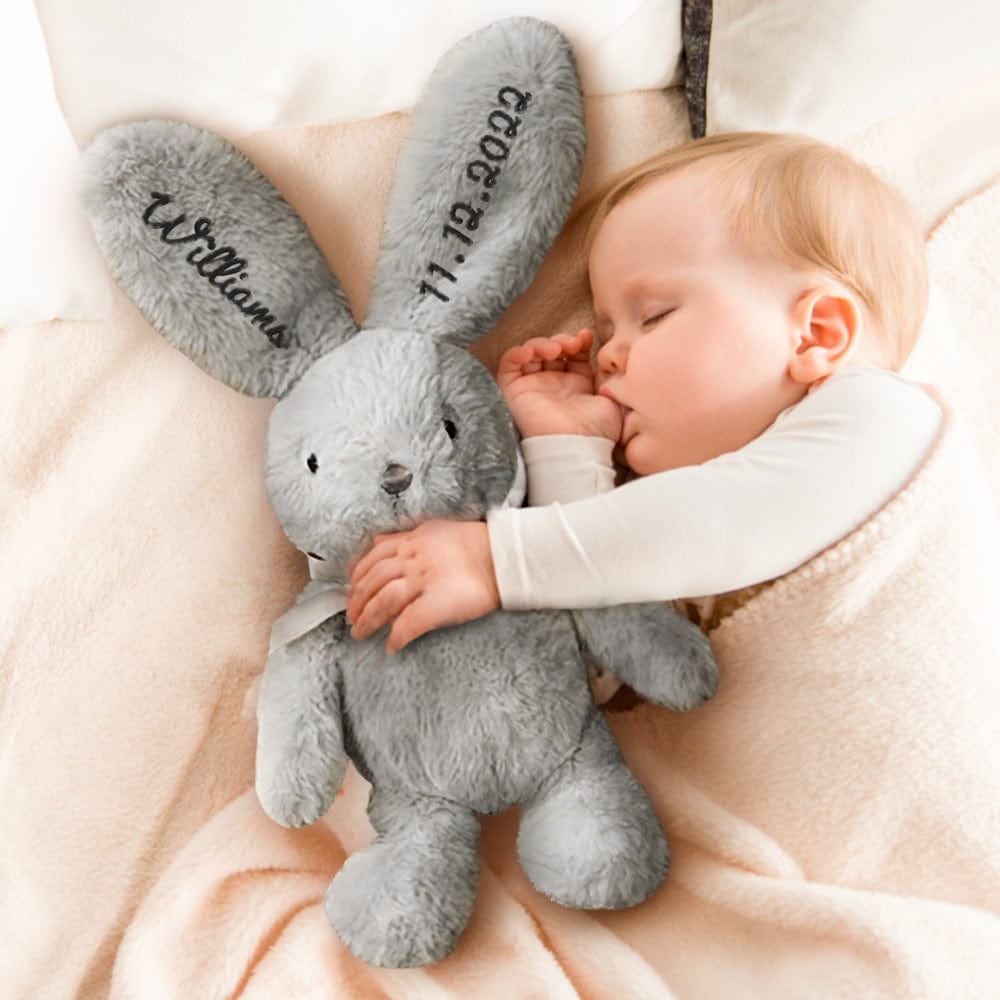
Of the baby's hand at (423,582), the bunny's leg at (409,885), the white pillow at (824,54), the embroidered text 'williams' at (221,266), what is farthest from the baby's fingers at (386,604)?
the white pillow at (824,54)

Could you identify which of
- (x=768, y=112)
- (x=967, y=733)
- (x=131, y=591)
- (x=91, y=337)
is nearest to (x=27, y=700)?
(x=131, y=591)

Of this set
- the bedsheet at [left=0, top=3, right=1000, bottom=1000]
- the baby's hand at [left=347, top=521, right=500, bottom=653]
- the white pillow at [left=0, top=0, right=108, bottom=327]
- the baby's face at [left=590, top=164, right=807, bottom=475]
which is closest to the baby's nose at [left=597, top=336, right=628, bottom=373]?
the baby's face at [left=590, top=164, right=807, bottom=475]

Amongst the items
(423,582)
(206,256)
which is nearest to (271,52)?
(206,256)

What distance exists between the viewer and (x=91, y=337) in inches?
37.3

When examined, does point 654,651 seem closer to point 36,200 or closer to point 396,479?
point 396,479

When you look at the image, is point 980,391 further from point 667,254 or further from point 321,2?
point 321,2

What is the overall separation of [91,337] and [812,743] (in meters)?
0.67

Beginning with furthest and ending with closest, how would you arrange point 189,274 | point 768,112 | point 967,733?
point 768,112
point 189,274
point 967,733

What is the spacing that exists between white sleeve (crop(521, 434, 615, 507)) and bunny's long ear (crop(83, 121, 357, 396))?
19 cm

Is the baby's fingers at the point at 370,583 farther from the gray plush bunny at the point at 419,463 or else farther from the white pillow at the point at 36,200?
the white pillow at the point at 36,200

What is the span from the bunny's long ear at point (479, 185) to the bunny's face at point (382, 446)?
0.06 m

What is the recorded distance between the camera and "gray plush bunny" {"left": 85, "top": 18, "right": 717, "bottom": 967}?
842mm

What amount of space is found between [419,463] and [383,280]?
0.65 ft

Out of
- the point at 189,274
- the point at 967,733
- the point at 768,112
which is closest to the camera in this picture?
the point at 967,733
